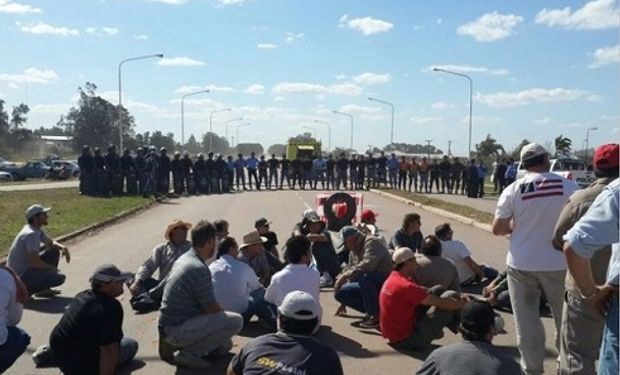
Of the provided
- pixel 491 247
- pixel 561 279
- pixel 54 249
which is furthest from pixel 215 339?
pixel 491 247

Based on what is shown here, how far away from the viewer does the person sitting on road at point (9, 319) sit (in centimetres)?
563

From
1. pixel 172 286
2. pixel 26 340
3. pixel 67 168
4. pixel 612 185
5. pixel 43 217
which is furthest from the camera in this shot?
pixel 67 168

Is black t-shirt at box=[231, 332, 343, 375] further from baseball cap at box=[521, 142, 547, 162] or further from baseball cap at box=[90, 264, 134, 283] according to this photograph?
baseball cap at box=[521, 142, 547, 162]

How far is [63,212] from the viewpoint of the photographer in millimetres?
20797

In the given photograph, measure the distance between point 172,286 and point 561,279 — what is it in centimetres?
344

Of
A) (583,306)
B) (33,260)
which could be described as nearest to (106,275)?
(583,306)

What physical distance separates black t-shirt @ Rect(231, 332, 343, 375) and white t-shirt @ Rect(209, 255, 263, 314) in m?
3.42

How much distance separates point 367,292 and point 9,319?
154 inches

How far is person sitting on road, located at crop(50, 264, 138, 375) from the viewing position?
5.60 metres

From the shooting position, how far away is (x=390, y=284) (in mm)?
6797

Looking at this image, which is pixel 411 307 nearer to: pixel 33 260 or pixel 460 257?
pixel 460 257

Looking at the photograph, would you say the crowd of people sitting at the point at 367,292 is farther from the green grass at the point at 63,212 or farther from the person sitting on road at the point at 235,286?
the green grass at the point at 63,212

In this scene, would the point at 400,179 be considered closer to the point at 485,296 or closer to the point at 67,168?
the point at 485,296

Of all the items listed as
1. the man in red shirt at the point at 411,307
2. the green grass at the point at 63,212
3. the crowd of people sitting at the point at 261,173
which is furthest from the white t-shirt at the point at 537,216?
the crowd of people sitting at the point at 261,173
